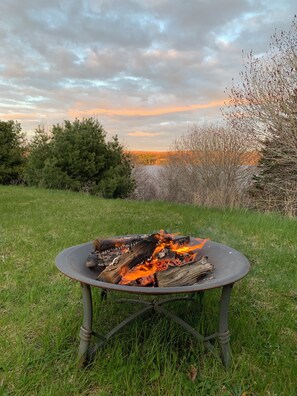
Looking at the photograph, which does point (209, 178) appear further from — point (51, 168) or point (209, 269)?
point (209, 269)

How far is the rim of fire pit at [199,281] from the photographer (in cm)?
156

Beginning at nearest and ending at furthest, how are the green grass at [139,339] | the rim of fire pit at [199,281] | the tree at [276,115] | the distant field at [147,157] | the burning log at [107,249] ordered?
the rim of fire pit at [199,281] < the green grass at [139,339] < the burning log at [107,249] < the tree at [276,115] < the distant field at [147,157]

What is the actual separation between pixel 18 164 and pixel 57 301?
12234mm

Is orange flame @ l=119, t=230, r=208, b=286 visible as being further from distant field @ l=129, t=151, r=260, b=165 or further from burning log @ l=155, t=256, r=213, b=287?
distant field @ l=129, t=151, r=260, b=165

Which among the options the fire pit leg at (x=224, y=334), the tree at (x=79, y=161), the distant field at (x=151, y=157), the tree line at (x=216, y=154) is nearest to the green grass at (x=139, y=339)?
the fire pit leg at (x=224, y=334)

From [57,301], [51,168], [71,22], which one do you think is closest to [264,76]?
[71,22]

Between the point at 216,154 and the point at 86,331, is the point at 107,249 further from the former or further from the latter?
the point at 216,154

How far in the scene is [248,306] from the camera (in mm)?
2639

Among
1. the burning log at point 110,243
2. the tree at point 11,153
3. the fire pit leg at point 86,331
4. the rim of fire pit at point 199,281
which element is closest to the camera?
the rim of fire pit at point 199,281

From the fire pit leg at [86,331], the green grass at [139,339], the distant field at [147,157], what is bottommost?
the green grass at [139,339]

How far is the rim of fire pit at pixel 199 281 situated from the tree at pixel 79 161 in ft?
31.3

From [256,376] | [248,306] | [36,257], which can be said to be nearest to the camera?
[256,376]

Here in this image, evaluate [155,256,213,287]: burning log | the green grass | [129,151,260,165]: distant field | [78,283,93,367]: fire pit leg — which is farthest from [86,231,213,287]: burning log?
[129,151,260,165]: distant field

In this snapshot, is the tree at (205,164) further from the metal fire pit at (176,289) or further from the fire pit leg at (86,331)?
the fire pit leg at (86,331)
